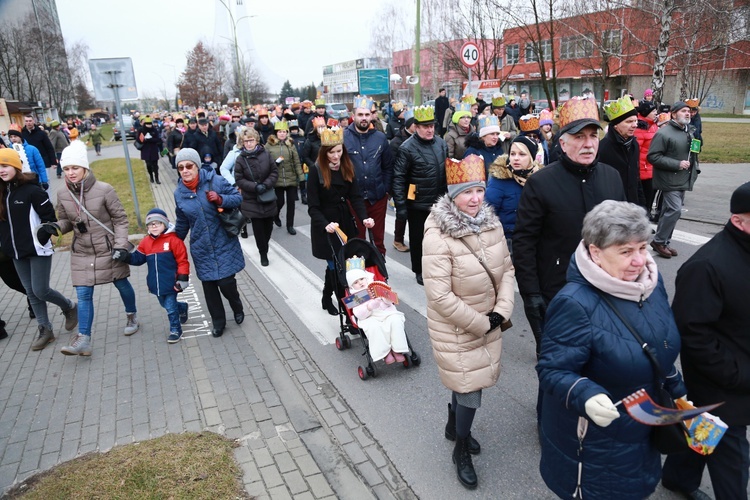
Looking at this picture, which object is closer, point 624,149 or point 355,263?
point 355,263

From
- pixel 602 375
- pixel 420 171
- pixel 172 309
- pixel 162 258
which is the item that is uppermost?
pixel 420 171

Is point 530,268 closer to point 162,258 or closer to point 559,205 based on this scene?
point 559,205

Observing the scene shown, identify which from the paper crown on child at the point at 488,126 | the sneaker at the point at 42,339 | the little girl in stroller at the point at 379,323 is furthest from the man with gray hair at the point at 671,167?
the sneaker at the point at 42,339

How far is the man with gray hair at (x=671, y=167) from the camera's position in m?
7.52

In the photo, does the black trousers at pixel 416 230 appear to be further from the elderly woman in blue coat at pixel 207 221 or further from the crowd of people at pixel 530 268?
the elderly woman in blue coat at pixel 207 221

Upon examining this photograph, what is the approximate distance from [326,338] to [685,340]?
12.8 feet

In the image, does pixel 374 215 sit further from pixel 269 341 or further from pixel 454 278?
pixel 454 278

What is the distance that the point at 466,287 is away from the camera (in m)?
3.25

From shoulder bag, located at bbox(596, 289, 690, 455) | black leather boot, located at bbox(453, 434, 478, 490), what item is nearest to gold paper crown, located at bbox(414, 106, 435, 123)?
black leather boot, located at bbox(453, 434, 478, 490)

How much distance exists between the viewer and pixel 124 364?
542 cm

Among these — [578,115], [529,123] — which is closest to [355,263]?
[578,115]

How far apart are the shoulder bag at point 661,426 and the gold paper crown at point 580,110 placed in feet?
Result: 5.28

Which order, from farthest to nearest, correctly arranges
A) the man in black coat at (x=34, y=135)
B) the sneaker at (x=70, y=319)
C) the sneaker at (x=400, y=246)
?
the man in black coat at (x=34, y=135), the sneaker at (x=400, y=246), the sneaker at (x=70, y=319)

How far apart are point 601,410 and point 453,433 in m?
1.91
